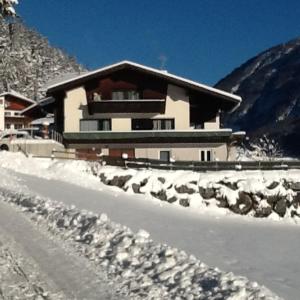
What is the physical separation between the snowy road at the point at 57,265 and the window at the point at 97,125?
28.0 metres

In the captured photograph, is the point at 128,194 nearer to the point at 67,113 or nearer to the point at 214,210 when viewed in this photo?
the point at 214,210

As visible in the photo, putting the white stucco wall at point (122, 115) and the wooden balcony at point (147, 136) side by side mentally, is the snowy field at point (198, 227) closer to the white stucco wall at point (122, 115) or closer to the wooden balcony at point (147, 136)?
the wooden balcony at point (147, 136)

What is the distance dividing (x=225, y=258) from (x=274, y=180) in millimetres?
14526

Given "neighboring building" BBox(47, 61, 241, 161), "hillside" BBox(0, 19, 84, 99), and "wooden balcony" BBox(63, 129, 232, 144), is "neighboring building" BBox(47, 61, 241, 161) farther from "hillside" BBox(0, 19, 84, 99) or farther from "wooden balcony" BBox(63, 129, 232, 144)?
"hillside" BBox(0, 19, 84, 99)

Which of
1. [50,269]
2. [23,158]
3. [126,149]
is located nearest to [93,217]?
[50,269]

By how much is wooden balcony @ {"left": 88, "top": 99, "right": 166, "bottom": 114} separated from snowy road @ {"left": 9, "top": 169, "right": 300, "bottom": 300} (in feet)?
48.3

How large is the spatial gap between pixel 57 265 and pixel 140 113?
105ft

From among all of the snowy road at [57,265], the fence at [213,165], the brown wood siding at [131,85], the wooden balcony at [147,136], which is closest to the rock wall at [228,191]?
the fence at [213,165]

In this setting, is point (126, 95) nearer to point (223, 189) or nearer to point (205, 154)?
point (205, 154)

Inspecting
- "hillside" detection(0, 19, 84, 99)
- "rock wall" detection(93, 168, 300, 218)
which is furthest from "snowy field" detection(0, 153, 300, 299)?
"hillside" detection(0, 19, 84, 99)

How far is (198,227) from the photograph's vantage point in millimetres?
18266

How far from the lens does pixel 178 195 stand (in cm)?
2522

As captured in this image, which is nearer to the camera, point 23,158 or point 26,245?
point 26,245

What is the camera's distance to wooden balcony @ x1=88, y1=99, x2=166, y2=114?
131 ft
